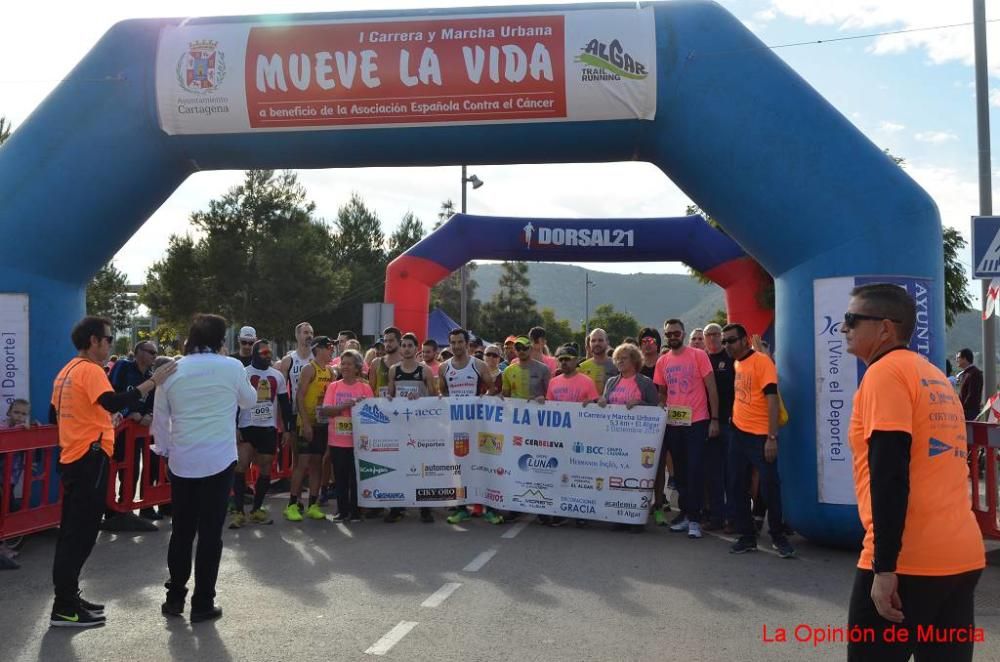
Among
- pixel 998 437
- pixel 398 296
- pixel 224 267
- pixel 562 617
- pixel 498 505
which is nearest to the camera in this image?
pixel 562 617

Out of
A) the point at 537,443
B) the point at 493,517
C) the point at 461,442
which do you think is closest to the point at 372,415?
the point at 461,442

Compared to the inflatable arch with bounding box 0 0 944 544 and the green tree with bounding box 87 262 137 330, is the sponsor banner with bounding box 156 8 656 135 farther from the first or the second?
the green tree with bounding box 87 262 137 330

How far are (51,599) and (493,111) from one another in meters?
5.63

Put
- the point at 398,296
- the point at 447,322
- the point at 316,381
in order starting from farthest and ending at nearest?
the point at 447,322 < the point at 398,296 < the point at 316,381

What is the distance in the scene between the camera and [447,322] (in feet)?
82.5

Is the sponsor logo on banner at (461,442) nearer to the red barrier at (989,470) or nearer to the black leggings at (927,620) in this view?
the red barrier at (989,470)

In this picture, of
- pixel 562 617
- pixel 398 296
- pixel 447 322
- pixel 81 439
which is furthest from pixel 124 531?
pixel 447 322

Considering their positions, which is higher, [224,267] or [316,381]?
[224,267]

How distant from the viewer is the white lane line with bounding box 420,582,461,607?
587cm

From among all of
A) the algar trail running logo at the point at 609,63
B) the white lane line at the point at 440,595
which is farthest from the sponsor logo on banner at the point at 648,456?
the algar trail running logo at the point at 609,63

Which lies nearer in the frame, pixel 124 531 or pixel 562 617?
pixel 562 617

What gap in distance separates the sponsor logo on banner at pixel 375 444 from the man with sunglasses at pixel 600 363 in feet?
7.76

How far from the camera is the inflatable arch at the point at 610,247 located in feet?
54.1

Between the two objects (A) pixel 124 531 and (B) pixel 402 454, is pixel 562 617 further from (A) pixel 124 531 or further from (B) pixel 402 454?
(A) pixel 124 531
